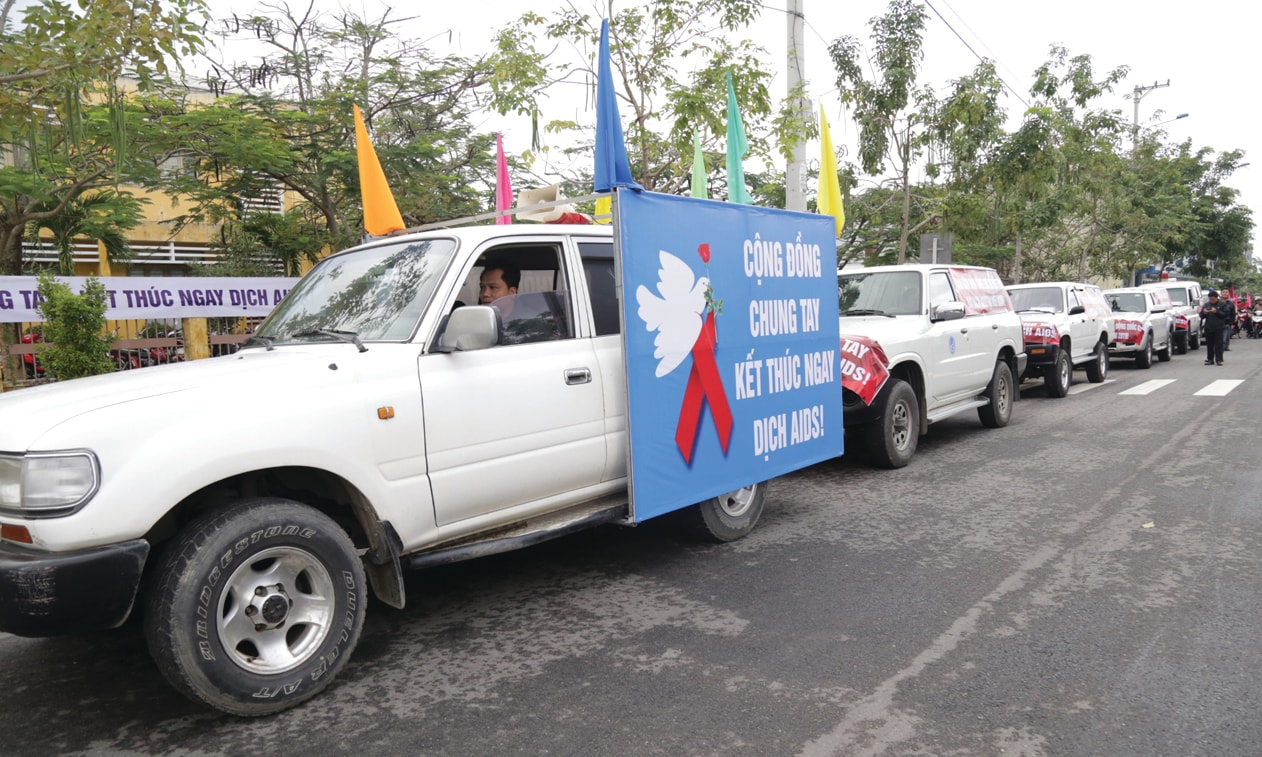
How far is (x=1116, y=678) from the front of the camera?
3529 millimetres

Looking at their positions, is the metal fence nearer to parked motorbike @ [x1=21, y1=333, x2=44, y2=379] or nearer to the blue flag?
parked motorbike @ [x1=21, y1=333, x2=44, y2=379]

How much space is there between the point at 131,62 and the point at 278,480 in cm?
455

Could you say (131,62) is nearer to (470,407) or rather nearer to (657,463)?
(470,407)

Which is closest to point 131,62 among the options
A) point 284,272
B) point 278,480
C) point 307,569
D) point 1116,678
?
point 278,480

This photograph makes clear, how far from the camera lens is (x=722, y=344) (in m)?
5.23

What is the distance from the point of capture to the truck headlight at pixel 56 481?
2877mm

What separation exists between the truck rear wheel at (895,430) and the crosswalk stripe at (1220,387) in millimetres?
8121

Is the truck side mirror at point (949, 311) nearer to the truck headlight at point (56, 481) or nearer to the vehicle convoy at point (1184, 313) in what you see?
the truck headlight at point (56, 481)

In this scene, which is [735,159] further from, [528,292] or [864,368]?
[528,292]

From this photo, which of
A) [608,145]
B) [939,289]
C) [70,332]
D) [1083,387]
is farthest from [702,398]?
[1083,387]

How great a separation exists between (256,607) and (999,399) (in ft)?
30.0

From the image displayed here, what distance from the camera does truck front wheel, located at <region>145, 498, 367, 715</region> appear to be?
121 inches

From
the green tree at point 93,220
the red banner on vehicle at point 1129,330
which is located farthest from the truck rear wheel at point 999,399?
the green tree at point 93,220

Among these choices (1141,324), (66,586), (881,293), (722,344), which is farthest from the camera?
(1141,324)
